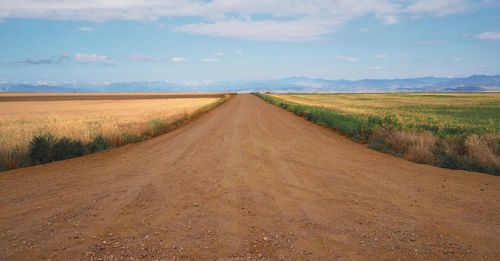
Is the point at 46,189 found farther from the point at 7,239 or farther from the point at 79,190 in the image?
the point at 7,239

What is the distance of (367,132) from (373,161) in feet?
16.2

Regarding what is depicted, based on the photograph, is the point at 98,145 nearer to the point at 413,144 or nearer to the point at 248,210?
the point at 248,210

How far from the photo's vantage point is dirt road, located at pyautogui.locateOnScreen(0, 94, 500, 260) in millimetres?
3754

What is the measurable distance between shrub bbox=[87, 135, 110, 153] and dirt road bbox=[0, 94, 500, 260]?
1861 millimetres

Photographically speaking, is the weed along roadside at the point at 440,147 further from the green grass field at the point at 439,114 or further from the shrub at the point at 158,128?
the shrub at the point at 158,128

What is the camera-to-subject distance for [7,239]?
401 centimetres

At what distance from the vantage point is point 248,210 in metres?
4.99

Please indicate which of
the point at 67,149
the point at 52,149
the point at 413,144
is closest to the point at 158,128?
the point at 67,149

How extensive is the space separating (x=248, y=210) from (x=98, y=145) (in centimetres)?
856

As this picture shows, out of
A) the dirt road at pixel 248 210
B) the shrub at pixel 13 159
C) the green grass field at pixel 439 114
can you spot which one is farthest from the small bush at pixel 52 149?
the green grass field at pixel 439 114

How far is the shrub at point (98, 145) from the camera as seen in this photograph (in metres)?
10.7

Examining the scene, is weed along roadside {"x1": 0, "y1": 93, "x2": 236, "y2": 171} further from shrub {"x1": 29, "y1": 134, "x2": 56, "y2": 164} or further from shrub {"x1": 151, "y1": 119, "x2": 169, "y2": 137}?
shrub {"x1": 151, "y1": 119, "x2": 169, "y2": 137}

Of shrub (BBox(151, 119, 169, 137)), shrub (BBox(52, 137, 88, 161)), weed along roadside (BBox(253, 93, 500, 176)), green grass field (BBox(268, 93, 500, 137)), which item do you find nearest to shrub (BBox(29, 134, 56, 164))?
shrub (BBox(52, 137, 88, 161))

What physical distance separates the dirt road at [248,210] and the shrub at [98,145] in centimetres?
186
